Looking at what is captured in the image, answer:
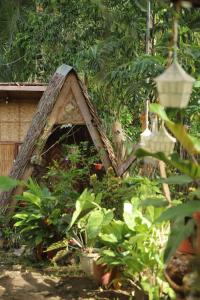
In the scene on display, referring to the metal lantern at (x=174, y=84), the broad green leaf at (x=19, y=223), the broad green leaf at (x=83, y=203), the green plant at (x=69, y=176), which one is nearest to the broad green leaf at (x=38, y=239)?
the broad green leaf at (x=19, y=223)

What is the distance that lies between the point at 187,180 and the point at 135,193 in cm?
275

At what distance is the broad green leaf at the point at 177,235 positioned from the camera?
2.91m

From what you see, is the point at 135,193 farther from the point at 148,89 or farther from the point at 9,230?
the point at 9,230

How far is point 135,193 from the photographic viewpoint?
585 cm

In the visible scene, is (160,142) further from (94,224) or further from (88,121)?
(88,121)

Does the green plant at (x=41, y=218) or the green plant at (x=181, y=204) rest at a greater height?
the green plant at (x=181, y=204)

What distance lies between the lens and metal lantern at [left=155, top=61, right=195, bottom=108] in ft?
9.77

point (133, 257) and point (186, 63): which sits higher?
point (186, 63)

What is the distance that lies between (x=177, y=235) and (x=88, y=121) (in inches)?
170

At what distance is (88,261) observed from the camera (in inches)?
216

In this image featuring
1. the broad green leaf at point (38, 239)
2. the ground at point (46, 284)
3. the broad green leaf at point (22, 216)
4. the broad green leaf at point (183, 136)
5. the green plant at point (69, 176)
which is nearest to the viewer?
the broad green leaf at point (183, 136)

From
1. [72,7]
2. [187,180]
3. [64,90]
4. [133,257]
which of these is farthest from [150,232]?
[72,7]

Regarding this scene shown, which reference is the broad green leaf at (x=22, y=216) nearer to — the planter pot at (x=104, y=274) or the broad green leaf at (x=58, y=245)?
the broad green leaf at (x=58, y=245)

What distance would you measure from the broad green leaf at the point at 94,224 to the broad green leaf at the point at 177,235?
2.20 metres
